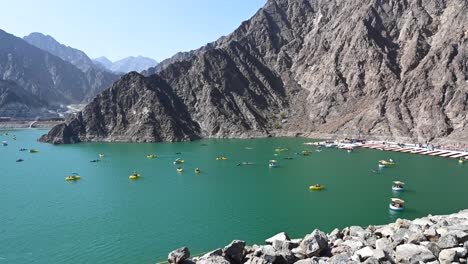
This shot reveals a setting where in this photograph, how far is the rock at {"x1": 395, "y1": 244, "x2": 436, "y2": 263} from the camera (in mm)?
36281

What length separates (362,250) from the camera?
1480 inches

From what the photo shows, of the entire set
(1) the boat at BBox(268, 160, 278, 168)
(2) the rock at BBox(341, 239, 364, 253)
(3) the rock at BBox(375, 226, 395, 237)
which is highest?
(2) the rock at BBox(341, 239, 364, 253)

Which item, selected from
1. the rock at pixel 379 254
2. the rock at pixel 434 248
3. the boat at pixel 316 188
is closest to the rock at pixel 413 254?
the rock at pixel 434 248

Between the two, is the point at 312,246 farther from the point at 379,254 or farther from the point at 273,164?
the point at 273,164

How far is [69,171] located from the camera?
131750mm

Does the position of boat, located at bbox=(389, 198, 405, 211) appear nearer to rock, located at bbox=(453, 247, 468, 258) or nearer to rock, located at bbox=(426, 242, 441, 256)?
rock, located at bbox=(426, 242, 441, 256)

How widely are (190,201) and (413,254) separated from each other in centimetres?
5792

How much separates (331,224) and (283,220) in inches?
309

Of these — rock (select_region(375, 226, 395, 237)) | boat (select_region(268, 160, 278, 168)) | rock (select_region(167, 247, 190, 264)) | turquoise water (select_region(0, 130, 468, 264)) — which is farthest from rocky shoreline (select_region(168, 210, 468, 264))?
boat (select_region(268, 160, 278, 168))

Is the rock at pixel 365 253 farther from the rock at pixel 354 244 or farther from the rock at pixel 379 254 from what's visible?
the rock at pixel 354 244

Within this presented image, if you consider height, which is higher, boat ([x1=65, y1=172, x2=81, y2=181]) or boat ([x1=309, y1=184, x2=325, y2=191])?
boat ([x1=309, y1=184, x2=325, y2=191])

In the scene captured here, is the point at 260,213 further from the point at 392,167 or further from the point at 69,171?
the point at 69,171

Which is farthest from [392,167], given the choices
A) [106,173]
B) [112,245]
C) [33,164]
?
[33,164]

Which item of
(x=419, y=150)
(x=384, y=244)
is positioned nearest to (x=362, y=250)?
(x=384, y=244)
